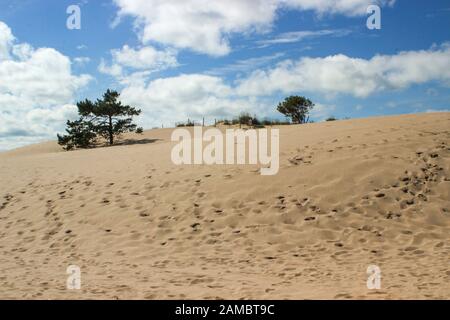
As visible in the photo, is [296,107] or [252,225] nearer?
[252,225]

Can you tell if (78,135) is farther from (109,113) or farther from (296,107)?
(296,107)

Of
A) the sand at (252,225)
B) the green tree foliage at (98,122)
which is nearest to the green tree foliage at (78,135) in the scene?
the green tree foliage at (98,122)

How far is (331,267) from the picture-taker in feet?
23.8

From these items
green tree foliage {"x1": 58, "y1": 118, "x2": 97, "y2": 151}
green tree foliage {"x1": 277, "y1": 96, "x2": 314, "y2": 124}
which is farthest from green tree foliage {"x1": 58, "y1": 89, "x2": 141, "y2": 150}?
green tree foliage {"x1": 277, "y1": 96, "x2": 314, "y2": 124}

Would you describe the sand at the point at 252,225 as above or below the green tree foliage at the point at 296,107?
below

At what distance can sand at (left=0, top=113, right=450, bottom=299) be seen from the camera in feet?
21.4

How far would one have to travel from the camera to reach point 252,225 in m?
9.59

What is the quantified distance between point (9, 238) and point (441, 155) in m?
10.8

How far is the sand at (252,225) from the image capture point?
6516 mm

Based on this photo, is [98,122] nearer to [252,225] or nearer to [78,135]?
[78,135]

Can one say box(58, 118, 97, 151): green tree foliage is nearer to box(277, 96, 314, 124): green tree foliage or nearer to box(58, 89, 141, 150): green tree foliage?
box(58, 89, 141, 150): green tree foliage

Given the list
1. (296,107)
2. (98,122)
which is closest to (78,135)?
(98,122)

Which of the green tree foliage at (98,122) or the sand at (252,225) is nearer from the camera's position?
the sand at (252,225)

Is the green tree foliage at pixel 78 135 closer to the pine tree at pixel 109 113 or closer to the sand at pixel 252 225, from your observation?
the pine tree at pixel 109 113
